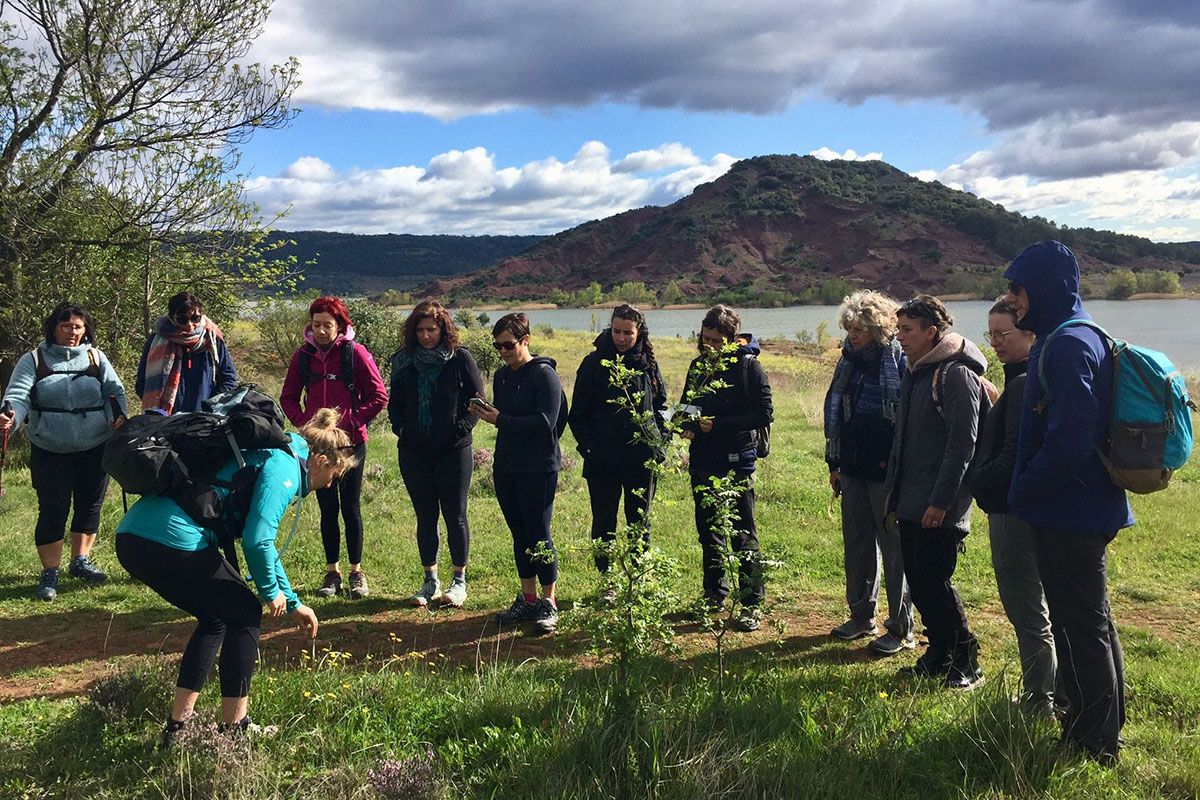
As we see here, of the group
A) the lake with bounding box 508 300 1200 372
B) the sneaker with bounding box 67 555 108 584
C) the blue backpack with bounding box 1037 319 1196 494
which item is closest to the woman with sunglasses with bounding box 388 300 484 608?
the sneaker with bounding box 67 555 108 584

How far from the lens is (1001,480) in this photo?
317cm

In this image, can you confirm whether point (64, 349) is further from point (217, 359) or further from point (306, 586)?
point (306, 586)

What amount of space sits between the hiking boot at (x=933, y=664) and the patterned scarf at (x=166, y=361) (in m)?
4.81

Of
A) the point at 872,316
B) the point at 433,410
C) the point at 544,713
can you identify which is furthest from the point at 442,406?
the point at 872,316

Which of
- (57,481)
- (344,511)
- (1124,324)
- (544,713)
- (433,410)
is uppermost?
(1124,324)

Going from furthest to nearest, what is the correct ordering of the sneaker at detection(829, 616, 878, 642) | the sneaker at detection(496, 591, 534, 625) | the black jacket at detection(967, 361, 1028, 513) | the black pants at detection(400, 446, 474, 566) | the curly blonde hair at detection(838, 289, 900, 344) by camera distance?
the black pants at detection(400, 446, 474, 566)
the sneaker at detection(496, 591, 534, 625)
the sneaker at detection(829, 616, 878, 642)
the curly blonde hair at detection(838, 289, 900, 344)
the black jacket at detection(967, 361, 1028, 513)

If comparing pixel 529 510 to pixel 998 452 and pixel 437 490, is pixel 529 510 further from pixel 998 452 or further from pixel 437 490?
pixel 998 452

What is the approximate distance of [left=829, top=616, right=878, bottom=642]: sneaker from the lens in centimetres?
454

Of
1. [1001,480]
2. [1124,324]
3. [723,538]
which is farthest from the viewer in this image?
[1124,324]

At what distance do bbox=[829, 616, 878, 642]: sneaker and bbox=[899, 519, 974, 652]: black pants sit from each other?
2.58ft

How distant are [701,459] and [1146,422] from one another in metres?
2.52

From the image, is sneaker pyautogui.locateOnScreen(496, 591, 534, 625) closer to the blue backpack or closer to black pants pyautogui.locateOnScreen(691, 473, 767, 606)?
black pants pyautogui.locateOnScreen(691, 473, 767, 606)

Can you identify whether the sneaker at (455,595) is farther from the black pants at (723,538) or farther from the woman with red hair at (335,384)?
the black pants at (723,538)

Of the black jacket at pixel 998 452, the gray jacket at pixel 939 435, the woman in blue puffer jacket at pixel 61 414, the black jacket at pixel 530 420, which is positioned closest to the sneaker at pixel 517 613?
the black jacket at pixel 530 420
